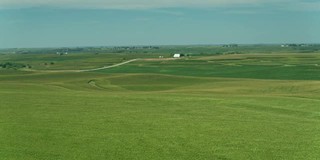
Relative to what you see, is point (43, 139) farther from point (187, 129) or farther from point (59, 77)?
point (59, 77)

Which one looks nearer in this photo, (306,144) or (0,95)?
(306,144)

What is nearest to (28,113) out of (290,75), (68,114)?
(68,114)

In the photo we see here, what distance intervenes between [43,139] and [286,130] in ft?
46.4

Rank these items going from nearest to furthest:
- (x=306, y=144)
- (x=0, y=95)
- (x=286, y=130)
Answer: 1. (x=306, y=144)
2. (x=286, y=130)
3. (x=0, y=95)

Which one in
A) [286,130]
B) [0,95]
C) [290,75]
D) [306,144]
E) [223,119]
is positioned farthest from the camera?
[290,75]

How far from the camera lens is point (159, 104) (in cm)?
4219

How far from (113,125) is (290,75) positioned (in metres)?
65.8

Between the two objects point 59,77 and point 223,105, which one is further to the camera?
point 59,77

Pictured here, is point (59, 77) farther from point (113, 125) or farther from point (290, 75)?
point (113, 125)

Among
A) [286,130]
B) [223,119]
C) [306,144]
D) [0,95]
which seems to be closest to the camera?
[306,144]

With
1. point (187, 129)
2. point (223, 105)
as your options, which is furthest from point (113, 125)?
point (223, 105)

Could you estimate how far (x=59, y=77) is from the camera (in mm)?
91688

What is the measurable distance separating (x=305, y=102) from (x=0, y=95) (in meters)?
28.6

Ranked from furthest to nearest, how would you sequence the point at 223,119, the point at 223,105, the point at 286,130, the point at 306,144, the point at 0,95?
the point at 0,95 < the point at 223,105 < the point at 223,119 < the point at 286,130 < the point at 306,144
